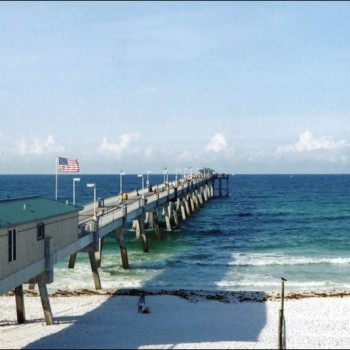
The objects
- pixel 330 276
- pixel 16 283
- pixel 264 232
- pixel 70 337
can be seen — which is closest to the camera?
pixel 16 283

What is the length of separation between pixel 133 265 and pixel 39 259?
18988 millimetres

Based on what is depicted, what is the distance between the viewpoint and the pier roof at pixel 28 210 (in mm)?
21944

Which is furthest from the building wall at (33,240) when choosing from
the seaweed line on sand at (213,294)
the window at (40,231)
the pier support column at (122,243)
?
the pier support column at (122,243)

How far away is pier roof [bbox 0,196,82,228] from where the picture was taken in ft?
72.0

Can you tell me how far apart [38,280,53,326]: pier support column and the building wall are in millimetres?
1364

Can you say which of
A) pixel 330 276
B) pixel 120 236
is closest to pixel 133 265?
pixel 120 236

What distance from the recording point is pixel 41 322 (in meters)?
27.1

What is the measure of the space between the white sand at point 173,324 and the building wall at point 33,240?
10.5 ft

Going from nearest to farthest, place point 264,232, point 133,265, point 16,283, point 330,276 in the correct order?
point 16,283 < point 330,276 < point 133,265 < point 264,232

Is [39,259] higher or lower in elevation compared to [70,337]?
higher

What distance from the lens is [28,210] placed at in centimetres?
2436

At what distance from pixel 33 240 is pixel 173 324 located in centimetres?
723

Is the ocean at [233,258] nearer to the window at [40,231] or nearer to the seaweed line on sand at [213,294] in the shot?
the seaweed line on sand at [213,294]

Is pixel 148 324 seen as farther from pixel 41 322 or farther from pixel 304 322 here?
pixel 304 322
